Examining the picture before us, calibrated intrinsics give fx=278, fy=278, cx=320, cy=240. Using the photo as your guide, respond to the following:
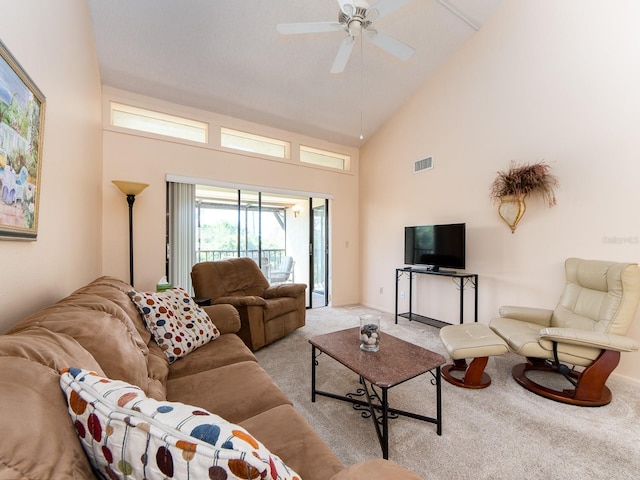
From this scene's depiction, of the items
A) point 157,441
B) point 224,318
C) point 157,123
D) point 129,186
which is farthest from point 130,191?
point 157,441

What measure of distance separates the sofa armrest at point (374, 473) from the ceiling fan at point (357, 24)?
8.66ft

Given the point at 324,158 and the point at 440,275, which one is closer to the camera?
the point at 440,275

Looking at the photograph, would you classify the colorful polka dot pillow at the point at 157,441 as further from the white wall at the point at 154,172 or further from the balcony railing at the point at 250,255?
the balcony railing at the point at 250,255

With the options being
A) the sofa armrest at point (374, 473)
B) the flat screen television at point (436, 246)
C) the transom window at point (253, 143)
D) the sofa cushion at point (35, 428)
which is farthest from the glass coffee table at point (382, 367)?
the transom window at point (253, 143)

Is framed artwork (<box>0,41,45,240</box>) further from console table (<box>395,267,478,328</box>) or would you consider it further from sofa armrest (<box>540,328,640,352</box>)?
console table (<box>395,267,478,328</box>)

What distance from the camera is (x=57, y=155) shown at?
164 cm

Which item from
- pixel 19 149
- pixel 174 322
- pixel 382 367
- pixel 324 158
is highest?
pixel 324 158

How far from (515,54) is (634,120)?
137 centimetres

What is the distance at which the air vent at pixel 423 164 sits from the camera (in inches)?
157

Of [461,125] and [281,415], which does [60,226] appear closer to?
[281,415]

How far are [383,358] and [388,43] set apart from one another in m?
2.58

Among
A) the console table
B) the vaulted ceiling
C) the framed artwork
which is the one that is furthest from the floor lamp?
the console table

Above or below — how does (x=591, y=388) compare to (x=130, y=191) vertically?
below

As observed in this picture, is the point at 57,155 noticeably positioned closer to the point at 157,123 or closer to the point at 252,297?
the point at 252,297
